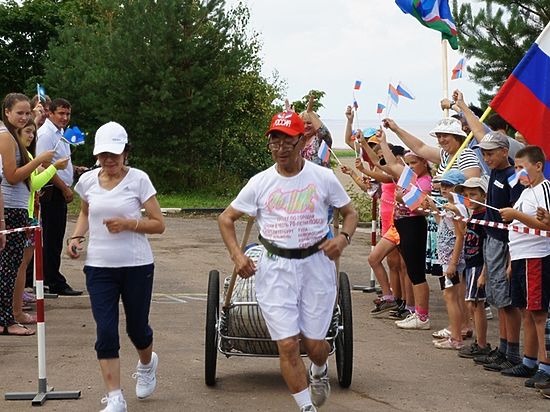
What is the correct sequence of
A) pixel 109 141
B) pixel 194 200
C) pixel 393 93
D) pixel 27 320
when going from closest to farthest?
1. pixel 109 141
2. pixel 27 320
3. pixel 393 93
4. pixel 194 200

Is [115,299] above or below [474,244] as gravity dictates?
below

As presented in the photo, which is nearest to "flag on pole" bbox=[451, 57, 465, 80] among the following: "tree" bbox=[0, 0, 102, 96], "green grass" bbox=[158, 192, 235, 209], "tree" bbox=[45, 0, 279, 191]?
"green grass" bbox=[158, 192, 235, 209]

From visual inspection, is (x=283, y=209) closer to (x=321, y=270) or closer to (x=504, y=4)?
(x=321, y=270)

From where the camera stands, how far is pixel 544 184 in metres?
7.80

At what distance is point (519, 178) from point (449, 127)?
5.79 feet

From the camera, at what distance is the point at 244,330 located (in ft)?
24.6

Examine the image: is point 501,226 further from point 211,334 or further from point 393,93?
point 393,93

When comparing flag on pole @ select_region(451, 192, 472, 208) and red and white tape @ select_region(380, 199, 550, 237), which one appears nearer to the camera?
red and white tape @ select_region(380, 199, 550, 237)

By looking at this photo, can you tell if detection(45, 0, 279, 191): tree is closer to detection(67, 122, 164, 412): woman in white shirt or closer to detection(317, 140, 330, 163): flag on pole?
detection(317, 140, 330, 163): flag on pole

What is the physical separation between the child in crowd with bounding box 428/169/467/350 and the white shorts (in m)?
2.72

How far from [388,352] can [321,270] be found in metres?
2.81

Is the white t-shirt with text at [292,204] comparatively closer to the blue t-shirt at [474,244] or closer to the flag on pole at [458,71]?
the blue t-shirt at [474,244]

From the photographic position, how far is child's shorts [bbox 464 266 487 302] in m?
8.87

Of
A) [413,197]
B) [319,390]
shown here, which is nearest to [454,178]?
[413,197]
